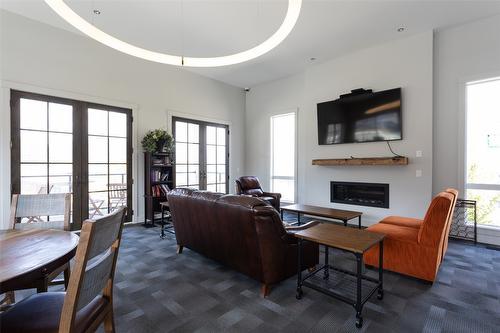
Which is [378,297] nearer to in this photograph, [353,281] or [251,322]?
[353,281]

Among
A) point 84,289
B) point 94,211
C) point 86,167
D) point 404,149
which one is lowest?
point 94,211

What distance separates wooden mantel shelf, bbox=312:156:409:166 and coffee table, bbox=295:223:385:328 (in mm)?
2478

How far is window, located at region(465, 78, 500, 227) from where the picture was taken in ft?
12.7

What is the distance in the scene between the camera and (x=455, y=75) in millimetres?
4117

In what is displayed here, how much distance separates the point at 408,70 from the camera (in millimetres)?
4395

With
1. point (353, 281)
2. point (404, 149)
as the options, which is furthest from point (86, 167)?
point (404, 149)

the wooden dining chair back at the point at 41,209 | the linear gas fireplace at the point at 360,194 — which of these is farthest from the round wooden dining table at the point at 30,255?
the linear gas fireplace at the point at 360,194

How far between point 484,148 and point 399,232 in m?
2.52

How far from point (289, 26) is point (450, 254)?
3651 millimetres

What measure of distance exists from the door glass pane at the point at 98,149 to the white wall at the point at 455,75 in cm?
590

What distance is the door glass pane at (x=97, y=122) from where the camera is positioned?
454 centimetres

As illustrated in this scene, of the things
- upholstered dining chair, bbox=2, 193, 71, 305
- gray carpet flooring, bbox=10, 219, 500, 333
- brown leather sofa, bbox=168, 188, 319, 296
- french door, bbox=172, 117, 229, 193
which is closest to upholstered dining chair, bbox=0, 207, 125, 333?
gray carpet flooring, bbox=10, 219, 500, 333

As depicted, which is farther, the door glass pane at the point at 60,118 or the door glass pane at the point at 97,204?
the door glass pane at the point at 97,204

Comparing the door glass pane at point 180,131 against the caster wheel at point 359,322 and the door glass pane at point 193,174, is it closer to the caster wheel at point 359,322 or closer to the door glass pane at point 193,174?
the door glass pane at point 193,174
